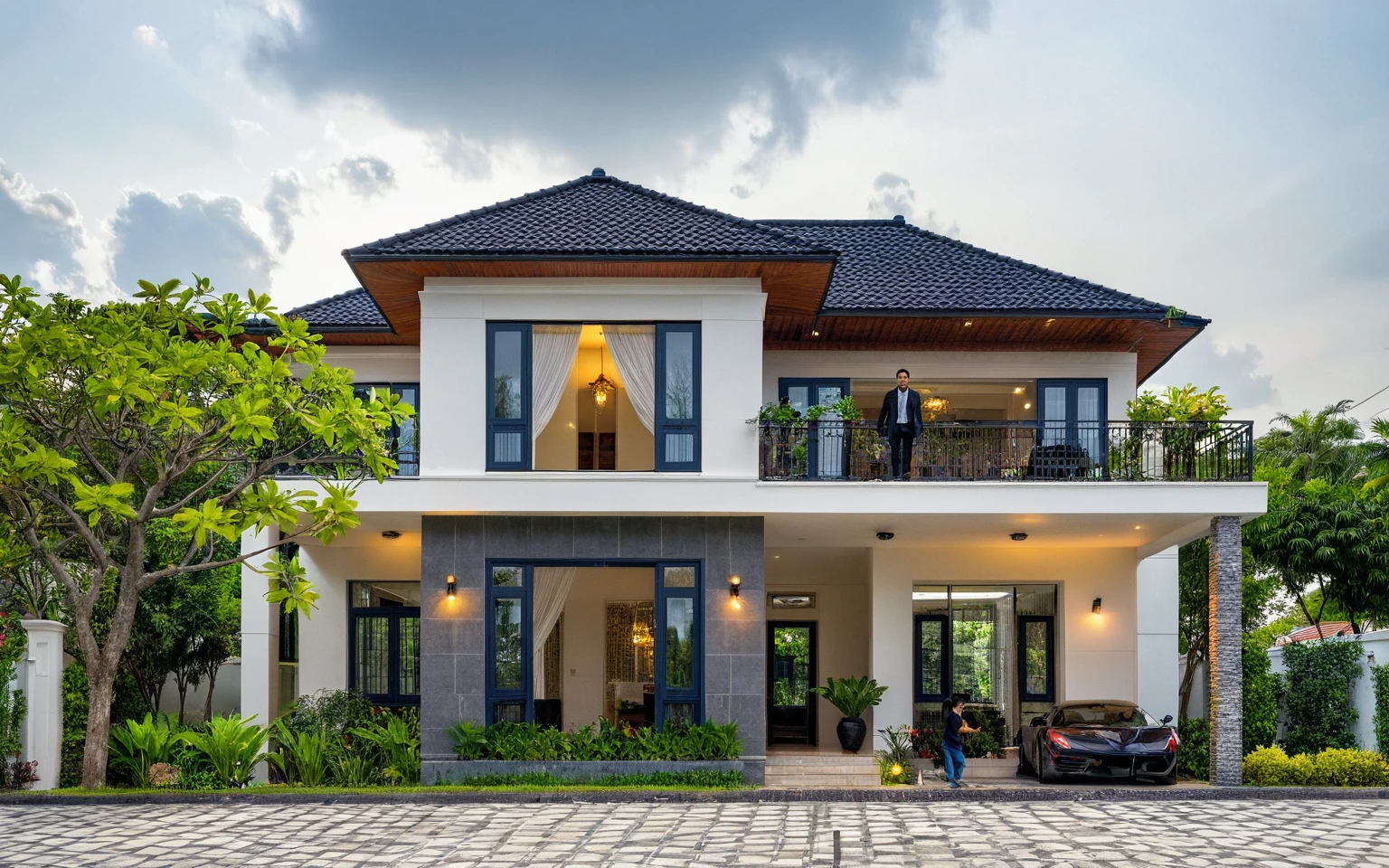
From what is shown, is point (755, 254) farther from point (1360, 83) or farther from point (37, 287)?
point (1360, 83)

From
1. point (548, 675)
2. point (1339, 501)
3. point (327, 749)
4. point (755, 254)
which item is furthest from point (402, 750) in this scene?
point (1339, 501)

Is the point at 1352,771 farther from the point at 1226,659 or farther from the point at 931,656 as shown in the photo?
the point at 931,656

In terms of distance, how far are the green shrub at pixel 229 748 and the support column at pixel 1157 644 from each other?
12.6 meters

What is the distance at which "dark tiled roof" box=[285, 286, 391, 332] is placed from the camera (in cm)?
1670

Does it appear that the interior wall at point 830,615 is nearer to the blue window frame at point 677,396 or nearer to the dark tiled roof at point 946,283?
the dark tiled roof at point 946,283

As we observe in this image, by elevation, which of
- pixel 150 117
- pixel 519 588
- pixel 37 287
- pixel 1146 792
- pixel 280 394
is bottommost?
pixel 1146 792

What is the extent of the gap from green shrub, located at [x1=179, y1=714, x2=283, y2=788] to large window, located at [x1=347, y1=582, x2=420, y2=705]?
3.91 m

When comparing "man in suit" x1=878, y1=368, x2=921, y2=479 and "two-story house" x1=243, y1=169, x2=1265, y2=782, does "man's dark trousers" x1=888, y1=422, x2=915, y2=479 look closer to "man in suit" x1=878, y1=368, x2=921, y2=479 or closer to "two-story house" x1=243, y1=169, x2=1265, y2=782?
"man in suit" x1=878, y1=368, x2=921, y2=479

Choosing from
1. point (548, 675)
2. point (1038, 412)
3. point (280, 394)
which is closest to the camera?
point (280, 394)

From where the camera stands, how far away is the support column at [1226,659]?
1430 cm

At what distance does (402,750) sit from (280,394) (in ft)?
17.0

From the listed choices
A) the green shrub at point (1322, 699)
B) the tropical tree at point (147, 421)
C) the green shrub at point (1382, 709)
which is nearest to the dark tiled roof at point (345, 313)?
the tropical tree at point (147, 421)

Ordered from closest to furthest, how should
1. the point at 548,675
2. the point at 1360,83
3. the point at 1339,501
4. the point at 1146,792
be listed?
the point at 1146,792 → the point at 548,675 → the point at 1360,83 → the point at 1339,501

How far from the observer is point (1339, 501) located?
75.1 feet
